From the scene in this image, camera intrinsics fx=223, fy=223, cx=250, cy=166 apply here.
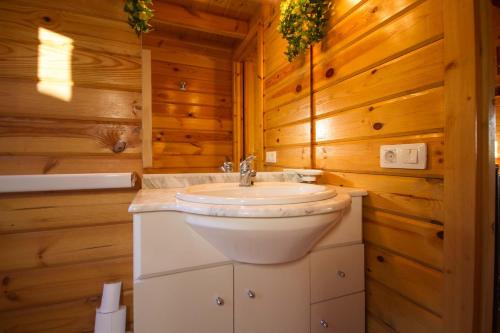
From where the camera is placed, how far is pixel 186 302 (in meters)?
0.68

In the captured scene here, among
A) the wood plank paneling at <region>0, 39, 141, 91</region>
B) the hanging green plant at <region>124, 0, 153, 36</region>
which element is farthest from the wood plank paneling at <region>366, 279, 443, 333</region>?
the hanging green plant at <region>124, 0, 153, 36</region>

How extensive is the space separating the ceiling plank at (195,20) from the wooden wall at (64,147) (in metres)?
0.20

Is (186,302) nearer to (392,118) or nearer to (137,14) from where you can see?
(392,118)

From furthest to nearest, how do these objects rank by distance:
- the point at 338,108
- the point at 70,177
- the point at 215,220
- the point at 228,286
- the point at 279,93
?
the point at 279,93 → the point at 338,108 → the point at 70,177 → the point at 228,286 → the point at 215,220

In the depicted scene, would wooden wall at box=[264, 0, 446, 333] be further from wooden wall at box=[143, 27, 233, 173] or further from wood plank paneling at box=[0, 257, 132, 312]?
wood plank paneling at box=[0, 257, 132, 312]

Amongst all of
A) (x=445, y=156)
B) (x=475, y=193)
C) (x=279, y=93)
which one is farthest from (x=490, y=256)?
(x=279, y=93)

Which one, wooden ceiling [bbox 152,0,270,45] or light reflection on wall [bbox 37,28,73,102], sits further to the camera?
wooden ceiling [bbox 152,0,270,45]

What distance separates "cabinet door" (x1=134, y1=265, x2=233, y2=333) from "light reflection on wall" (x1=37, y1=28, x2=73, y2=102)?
0.77 m

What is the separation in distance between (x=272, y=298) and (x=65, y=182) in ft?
2.82

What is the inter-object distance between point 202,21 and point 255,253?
110cm

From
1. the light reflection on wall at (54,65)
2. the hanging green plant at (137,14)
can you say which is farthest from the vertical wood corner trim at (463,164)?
the light reflection on wall at (54,65)

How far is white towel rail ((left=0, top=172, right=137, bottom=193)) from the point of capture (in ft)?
2.56

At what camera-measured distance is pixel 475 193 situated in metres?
0.61

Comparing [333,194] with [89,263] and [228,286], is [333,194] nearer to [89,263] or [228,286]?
[228,286]
